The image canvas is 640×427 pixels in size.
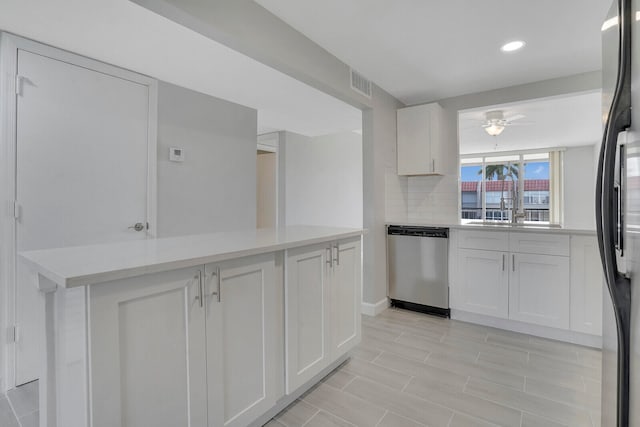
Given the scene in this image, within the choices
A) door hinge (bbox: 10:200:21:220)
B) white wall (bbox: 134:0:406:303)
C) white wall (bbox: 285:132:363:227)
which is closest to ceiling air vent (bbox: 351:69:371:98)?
white wall (bbox: 134:0:406:303)

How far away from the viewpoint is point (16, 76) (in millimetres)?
2135

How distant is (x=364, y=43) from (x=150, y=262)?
2.20 m

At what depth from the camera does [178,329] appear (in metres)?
1.20

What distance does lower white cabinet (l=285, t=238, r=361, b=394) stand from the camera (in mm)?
1748

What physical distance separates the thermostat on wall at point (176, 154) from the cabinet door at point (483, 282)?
2900 millimetres

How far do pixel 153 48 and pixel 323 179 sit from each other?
12.4 ft

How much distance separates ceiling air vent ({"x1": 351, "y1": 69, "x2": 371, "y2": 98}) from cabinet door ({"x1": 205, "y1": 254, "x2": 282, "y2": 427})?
2028 millimetres

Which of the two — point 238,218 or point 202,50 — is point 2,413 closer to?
point 238,218

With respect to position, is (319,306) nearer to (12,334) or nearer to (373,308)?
(373,308)

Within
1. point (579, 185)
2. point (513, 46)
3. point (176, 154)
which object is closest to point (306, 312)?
point (176, 154)

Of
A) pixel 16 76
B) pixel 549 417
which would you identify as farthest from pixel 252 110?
pixel 549 417

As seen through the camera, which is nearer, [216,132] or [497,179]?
[216,132]

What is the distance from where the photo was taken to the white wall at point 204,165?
120 inches

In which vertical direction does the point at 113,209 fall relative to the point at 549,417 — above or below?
above
